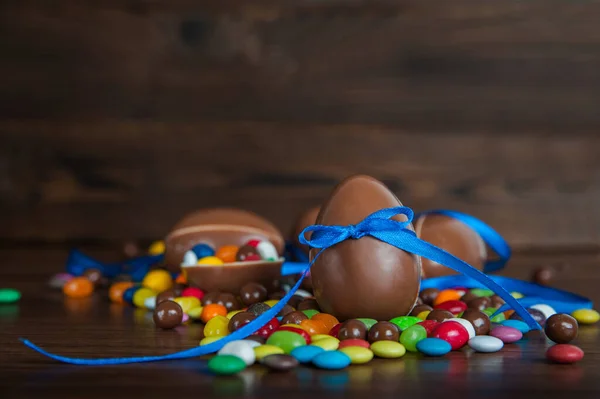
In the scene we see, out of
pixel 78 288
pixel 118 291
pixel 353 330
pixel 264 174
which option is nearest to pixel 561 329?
pixel 353 330

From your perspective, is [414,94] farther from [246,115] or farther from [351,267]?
[351,267]

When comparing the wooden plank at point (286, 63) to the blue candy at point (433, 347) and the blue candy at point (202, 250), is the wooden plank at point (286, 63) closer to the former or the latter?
the blue candy at point (202, 250)

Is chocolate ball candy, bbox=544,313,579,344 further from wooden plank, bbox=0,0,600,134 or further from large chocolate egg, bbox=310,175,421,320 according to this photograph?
wooden plank, bbox=0,0,600,134

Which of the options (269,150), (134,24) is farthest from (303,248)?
(134,24)

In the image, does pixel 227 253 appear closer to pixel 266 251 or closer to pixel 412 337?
pixel 266 251

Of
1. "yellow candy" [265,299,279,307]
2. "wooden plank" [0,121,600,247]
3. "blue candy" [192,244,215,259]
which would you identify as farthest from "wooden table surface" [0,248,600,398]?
"wooden plank" [0,121,600,247]

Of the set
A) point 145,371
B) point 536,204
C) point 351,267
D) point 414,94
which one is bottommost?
point 145,371

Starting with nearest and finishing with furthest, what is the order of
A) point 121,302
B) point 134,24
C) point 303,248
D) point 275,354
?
point 275,354 → point 121,302 → point 303,248 → point 134,24

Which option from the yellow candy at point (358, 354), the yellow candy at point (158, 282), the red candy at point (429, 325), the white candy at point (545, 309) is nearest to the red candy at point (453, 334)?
the red candy at point (429, 325)
